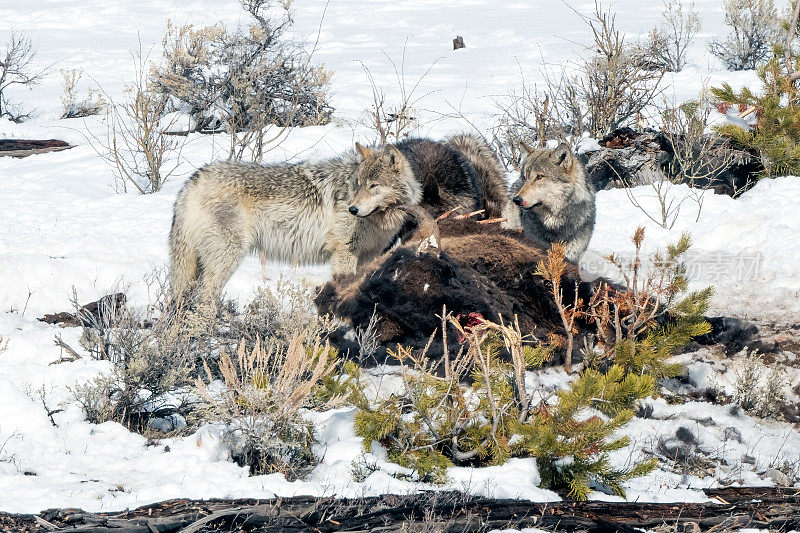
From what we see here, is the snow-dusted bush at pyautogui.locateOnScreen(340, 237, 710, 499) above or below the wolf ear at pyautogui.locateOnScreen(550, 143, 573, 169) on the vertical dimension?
below

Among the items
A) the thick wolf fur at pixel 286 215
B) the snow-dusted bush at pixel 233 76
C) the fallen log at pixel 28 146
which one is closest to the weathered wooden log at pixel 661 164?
the thick wolf fur at pixel 286 215

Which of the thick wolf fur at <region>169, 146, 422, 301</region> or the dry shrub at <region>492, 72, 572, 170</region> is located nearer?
the thick wolf fur at <region>169, 146, 422, 301</region>

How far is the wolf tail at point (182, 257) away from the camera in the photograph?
653 centimetres

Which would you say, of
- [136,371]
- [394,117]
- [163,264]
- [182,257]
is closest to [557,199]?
[182,257]

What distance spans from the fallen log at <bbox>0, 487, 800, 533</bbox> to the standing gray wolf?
3374mm

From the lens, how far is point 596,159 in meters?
10.7

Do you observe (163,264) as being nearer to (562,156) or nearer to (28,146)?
(562,156)

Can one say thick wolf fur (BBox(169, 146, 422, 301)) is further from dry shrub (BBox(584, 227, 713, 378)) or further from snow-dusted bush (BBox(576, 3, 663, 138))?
snow-dusted bush (BBox(576, 3, 663, 138))

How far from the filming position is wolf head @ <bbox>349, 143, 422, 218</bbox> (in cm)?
670

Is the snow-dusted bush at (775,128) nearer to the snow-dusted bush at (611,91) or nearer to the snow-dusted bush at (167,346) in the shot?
the snow-dusted bush at (611,91)

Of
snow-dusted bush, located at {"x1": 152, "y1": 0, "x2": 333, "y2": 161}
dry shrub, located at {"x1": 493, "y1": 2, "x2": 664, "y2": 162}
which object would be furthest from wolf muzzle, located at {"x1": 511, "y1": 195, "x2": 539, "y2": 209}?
snow-dusted bush, located at {"x1": 152, "y1": 0, "x2": 333, "y2": 161}

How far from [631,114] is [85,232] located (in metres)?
8.19

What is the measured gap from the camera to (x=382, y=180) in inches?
269

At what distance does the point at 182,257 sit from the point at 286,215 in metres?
0.95
